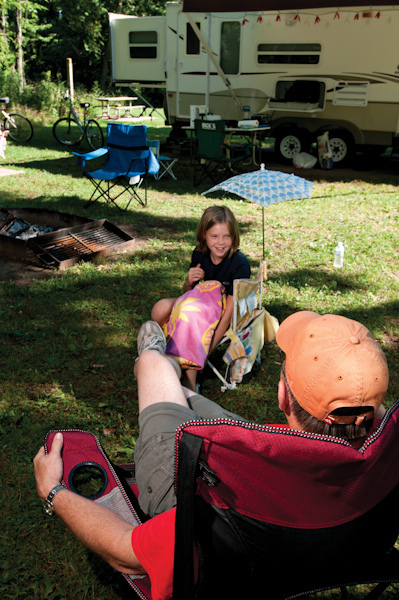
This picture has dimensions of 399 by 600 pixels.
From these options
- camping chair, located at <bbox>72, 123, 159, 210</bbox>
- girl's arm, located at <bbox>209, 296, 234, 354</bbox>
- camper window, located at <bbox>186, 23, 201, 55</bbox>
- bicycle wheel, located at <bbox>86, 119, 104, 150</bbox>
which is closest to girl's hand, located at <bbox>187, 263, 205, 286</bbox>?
girl's arm, located at <bbox>209, 296, 234, 354</bbox>

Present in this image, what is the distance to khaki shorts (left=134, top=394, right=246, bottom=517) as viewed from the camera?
1617 mm

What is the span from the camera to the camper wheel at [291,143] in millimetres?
10531

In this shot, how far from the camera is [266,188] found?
3.68m

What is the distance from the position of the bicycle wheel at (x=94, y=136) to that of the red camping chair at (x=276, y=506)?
11.9 metres

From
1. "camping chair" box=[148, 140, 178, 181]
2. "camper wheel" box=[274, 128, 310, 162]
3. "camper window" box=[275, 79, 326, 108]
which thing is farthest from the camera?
"camper wheel" box=[274, 128, 310, 162]

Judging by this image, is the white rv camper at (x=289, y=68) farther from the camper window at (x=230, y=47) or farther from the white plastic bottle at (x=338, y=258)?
the white plastic bottle at (x=338, y=258)

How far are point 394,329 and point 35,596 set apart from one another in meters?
3.20

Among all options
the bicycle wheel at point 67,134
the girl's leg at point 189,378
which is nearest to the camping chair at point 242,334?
the girl's leg at point 189,378

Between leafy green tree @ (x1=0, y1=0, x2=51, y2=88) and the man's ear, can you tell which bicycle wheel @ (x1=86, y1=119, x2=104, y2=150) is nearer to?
leafy green tree @ (x1=0, y1=0, x2=51, y2=88)

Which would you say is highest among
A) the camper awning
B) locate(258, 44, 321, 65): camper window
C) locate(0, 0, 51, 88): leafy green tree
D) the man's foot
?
locate(0, 0, 51, 88): leafy green tree

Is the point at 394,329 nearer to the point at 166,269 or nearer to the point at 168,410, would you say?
the point at 166,269

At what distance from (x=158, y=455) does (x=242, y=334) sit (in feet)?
5.37

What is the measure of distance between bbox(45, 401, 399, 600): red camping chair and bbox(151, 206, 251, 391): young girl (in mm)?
2047

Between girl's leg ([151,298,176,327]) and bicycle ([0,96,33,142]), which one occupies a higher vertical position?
bicycle ([0,96,33,142])
